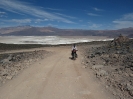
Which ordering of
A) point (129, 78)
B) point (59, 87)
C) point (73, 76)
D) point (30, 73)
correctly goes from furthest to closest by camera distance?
point (30, 73) < point (73, 76) < point (129, 78) < point (59, 87)

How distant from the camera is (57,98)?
858 centimetres

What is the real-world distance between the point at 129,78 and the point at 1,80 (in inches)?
339

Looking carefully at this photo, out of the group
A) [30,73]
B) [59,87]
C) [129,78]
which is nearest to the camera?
[59,87]

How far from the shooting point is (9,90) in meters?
10.1

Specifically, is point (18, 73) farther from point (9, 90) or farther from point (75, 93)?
point (75, 93)

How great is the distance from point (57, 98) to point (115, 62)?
830cm

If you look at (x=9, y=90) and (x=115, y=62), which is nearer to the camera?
(x=9, y=90)

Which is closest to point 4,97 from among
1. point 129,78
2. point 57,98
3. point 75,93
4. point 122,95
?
point 57,98

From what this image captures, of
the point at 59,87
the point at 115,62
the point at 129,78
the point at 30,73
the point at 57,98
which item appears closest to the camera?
the point at 57,98

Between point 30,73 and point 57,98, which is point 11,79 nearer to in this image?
point 30,73

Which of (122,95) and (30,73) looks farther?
(30,73)

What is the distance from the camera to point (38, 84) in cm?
1059

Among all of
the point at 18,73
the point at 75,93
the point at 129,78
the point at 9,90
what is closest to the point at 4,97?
the point at 9,90

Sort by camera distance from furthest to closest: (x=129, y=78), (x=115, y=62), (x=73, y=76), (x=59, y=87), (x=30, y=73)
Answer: (x=115, y=62), (x=30, y=73), (x=73, y=76), (x=129, y=78), (x=59, y=87)
